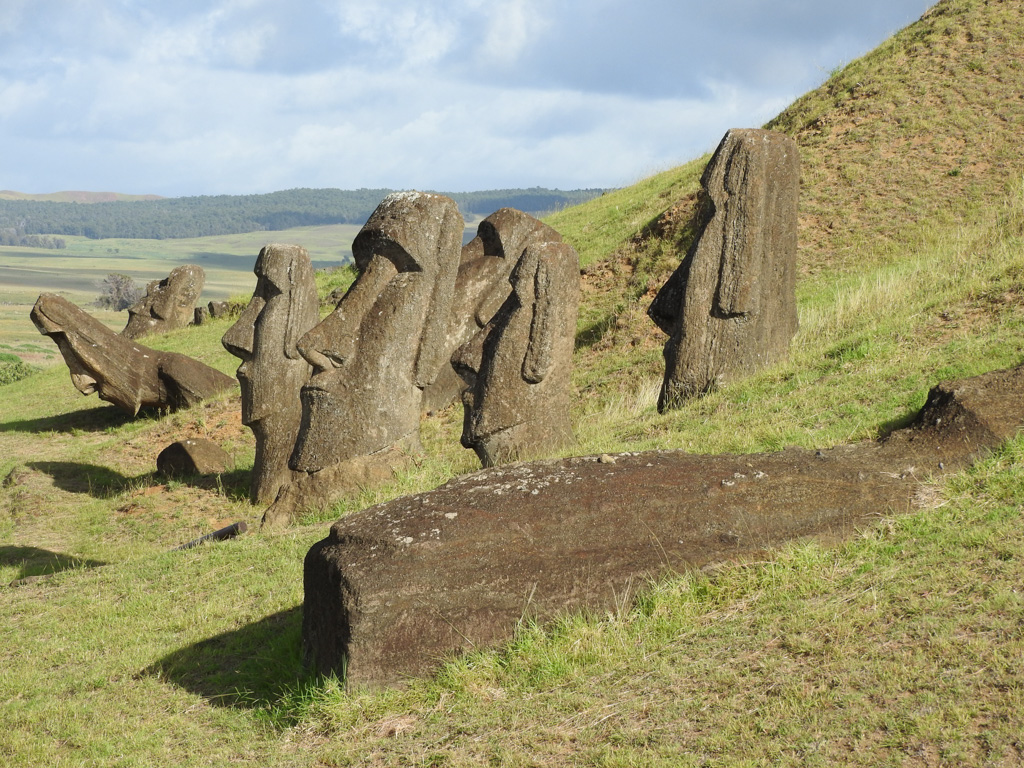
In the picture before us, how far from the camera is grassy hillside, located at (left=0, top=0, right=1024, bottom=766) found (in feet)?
15.0

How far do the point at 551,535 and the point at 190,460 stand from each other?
11.0 metres

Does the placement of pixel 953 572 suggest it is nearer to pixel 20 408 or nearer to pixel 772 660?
pixel 772 660

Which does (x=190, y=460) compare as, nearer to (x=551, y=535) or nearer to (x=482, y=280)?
(x=482, y=280)

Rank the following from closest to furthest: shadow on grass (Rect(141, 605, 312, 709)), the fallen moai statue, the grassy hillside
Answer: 1. the grassy hillside
2. the fallen moai statue
3. shadow on grass (Rect(141, 605, 312, 709))

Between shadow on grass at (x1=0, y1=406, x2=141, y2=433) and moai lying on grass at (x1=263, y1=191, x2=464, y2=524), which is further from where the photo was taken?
shadow on grass at (x1=0, y1=406, x2=141, y2=433)

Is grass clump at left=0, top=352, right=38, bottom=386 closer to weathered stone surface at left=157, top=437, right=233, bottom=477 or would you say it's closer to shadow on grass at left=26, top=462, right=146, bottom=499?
shadow on grass at left=26, top=462, right=146, bottom=499

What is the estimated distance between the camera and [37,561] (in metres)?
11.6

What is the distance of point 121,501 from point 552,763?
37.7 ft

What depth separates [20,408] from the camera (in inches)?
921

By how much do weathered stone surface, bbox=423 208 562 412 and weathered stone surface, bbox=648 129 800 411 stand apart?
4.15 m

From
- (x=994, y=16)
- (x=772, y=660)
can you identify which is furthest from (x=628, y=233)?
(x=772, y=660)

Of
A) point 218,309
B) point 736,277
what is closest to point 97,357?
point 736,277

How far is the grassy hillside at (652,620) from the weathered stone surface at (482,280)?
0.94 metres

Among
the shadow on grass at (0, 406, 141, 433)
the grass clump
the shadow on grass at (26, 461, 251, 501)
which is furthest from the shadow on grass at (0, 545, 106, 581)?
the grass clump
